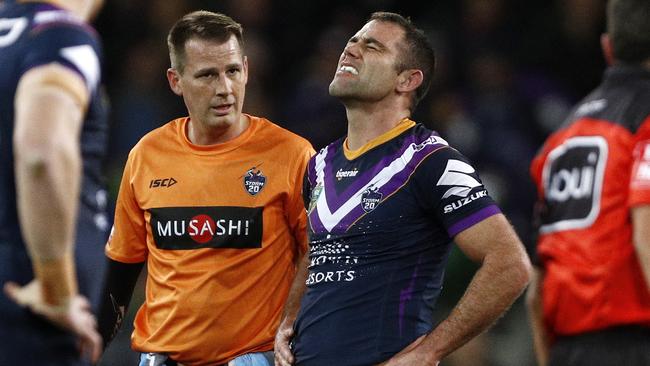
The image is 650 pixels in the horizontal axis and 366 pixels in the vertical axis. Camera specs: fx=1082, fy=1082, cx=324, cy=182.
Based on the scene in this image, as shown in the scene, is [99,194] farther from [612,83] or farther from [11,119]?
[612,83]

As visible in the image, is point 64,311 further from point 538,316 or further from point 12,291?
point 538,316

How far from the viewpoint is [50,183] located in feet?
10.4

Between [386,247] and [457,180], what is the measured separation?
42cm

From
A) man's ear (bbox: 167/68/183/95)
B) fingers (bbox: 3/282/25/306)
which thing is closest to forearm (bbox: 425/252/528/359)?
fingers (bbox: 3/282/25/306)

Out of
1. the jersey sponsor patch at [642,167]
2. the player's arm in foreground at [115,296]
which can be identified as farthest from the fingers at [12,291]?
the jersey sponsor patch at [642,167]

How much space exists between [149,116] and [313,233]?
587 cm

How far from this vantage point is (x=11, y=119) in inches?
137

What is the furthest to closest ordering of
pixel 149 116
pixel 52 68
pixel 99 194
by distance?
pixel 149 116
pixel 99 194
pixel 52 68

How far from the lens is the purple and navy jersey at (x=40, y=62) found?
3.42 meters

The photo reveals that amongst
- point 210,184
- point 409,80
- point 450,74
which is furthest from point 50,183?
point 450,74

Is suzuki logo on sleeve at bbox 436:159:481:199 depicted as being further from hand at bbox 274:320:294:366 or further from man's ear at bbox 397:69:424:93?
hand at bbox 274:320:294:366

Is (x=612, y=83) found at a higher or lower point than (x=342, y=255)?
higher

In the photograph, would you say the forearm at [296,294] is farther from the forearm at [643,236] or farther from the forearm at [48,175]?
the forearm at [48,175]

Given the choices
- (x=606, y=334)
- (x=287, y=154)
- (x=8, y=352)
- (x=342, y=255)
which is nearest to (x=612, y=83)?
(x=606, y=334)
